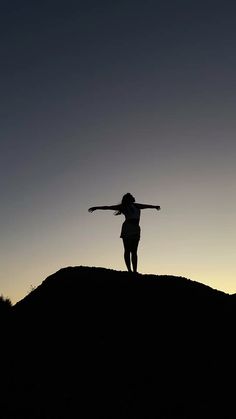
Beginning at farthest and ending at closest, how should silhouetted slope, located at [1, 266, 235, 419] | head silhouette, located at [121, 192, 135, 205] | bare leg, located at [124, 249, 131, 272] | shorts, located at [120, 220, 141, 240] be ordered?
1. bare leg, located at [124, 249, 131, 272]
2. head silhouette, located at [121, 192, 135, 205]
3. shorts, located at [120, 220, 141, 240]
4. silhouetted slope, located at [1, 266, 235, 419]

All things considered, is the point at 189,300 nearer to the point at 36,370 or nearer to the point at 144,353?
the point at 144,353

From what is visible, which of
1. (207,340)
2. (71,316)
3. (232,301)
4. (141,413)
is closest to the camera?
(141,413)

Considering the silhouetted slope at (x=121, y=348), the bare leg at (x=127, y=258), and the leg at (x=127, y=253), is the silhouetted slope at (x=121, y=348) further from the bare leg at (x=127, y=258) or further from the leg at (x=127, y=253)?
the leg at (x=127, y=253)

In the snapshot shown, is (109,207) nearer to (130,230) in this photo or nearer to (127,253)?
(130,230)

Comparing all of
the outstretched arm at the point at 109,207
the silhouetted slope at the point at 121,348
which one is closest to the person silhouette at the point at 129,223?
the outstretched arm at the point at 109,207

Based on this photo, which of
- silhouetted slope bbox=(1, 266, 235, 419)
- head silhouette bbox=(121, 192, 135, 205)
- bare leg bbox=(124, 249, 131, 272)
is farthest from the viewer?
bare leg bbox=(124, 249, 131, 272)

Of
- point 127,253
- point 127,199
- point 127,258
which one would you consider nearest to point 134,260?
point 127,258

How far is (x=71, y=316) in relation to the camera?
1441cm

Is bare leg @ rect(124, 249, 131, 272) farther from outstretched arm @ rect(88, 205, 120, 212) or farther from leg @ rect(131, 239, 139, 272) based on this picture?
outstretched arm @ rect(88, 205, 120, 212)

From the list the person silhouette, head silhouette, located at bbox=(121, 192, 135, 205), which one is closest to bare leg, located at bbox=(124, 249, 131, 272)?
the person silhouette

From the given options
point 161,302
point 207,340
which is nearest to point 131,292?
point 161,302

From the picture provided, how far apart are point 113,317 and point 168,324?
1503mm

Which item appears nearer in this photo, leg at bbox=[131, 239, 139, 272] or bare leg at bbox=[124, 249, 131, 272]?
leg at bbox=[131, 239, 139, 272]

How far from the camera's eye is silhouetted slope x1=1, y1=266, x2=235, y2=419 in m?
11.3
